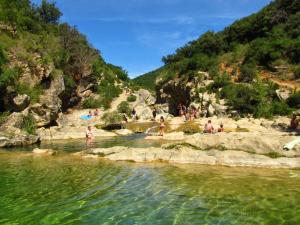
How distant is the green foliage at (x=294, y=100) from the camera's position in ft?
129

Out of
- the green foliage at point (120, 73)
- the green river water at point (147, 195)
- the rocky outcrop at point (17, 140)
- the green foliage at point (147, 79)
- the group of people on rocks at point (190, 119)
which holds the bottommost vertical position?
the green river water at point (147, 195)

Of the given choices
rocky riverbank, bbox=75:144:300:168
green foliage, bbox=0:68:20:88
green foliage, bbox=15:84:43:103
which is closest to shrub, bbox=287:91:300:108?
rocky riverbank, bbox=75:144:300:168

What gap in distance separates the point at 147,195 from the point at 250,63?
43582 mm

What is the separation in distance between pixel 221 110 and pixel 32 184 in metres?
33.1

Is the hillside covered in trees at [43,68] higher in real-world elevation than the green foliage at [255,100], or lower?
higher

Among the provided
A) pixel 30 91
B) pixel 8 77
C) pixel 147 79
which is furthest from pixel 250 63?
pixel 147 79

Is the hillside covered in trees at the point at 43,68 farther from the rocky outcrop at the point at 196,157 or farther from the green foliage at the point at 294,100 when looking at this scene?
the green foliage at the point at 294,100

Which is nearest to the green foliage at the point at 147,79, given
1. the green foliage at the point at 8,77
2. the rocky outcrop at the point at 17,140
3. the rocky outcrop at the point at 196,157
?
the green foliage at the point at 8,77

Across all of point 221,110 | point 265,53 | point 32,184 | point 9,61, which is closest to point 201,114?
point 221,110

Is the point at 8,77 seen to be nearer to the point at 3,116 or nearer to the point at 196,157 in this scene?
the point at 3,116

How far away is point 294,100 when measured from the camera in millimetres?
39750

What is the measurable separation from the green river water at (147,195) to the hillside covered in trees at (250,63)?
26210 millimetres

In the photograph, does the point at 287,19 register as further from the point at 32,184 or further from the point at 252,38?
the point at 32,184

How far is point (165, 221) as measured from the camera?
30.7 feet
